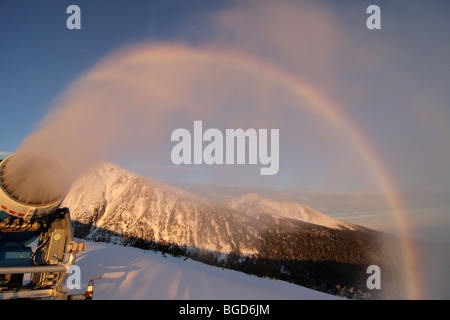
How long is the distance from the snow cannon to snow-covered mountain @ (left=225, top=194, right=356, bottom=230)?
74071 millimetres

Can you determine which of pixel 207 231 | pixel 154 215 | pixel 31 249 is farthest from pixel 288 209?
pixel 31 249

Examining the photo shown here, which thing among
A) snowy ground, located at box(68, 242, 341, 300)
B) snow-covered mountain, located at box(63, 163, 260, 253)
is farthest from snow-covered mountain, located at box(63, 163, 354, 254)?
snowy ground, located at box(68, 242, 341, 300)

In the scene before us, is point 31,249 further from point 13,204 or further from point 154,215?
point 154,215

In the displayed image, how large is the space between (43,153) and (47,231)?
301 cm

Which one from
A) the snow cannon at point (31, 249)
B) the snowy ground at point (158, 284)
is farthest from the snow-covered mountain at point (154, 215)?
the snow cannon at point (31, 249)

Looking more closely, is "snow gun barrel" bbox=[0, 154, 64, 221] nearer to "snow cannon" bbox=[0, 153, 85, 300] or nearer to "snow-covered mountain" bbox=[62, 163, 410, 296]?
"snow cannon" bbox=[0, 153, 85, 300]

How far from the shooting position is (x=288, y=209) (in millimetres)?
98000

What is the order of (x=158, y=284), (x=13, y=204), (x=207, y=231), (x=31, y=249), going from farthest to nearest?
(x=207, y=231) < (x=158, y=284) < (x=31, y=249) < (x=13, y=204)

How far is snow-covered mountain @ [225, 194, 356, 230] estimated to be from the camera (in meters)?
87.5

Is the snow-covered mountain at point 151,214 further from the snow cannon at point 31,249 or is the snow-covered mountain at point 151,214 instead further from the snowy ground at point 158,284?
the snow cannon at point 31,249

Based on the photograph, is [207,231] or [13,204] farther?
[207,231]

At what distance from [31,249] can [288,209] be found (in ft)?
312

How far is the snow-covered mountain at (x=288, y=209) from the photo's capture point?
287 ft
